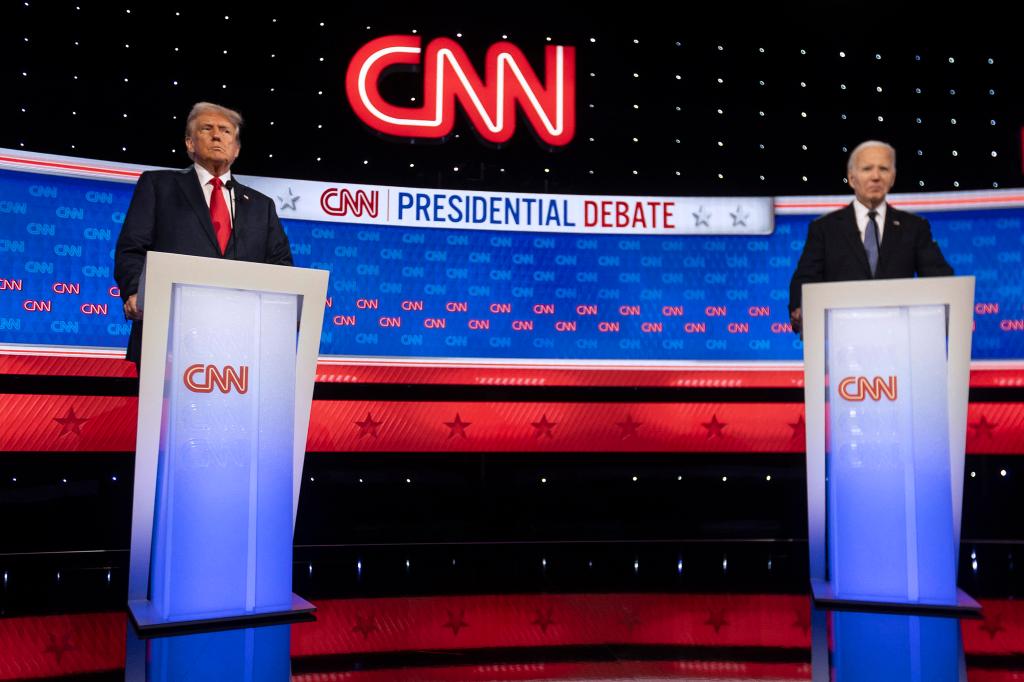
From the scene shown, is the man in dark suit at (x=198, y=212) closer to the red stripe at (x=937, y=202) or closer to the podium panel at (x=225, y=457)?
the podium panel at (x=225, y=457)

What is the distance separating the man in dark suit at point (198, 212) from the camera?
3348mm

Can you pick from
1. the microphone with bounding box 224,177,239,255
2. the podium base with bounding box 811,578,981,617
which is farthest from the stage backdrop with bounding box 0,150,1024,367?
the podium base with bounding box 811,578,981,617

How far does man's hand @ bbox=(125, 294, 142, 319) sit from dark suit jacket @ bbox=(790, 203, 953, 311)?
266cm

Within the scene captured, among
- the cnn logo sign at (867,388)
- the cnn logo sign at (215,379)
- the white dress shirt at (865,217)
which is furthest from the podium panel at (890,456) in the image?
the cnn logo sign at (215,379)

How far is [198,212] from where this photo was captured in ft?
11.1

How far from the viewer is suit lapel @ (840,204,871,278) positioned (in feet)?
12.8

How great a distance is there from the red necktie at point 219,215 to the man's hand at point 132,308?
40 cm

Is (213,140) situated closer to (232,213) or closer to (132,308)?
(232,213)

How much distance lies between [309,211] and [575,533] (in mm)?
2690

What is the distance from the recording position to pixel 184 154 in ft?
18.5

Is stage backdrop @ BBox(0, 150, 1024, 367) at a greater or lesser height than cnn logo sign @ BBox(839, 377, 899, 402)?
greater

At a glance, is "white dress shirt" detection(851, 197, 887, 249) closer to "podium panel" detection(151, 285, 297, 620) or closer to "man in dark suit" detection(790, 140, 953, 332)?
"man in dark suit" detection(790, 140, 953, 332)

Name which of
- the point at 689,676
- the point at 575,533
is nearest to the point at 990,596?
the point at 689,676

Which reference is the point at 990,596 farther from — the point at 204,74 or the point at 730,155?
the point at 204,74
